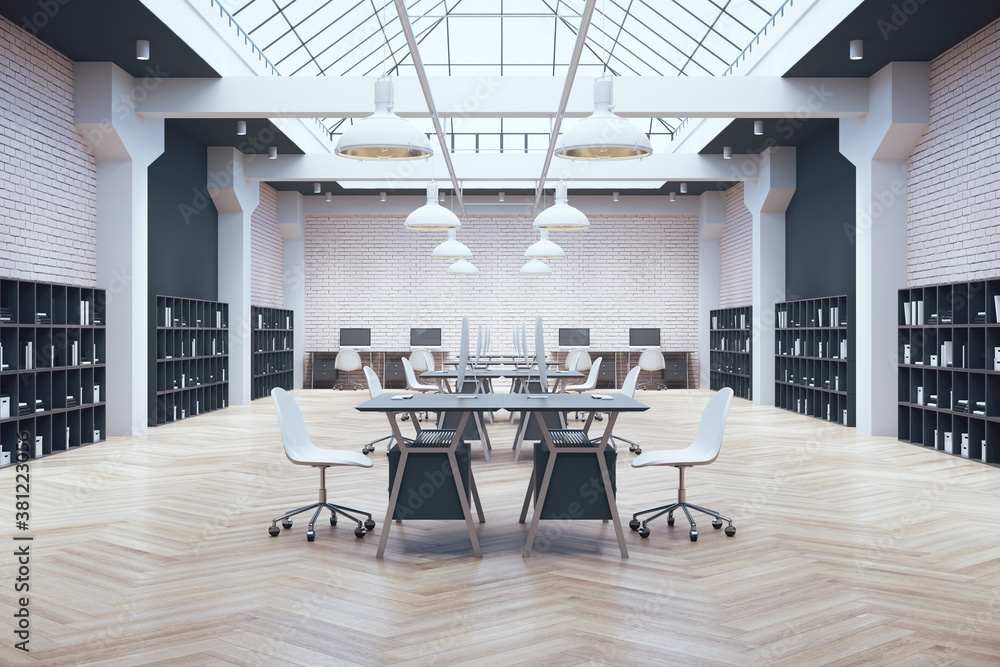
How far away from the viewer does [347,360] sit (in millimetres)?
15734

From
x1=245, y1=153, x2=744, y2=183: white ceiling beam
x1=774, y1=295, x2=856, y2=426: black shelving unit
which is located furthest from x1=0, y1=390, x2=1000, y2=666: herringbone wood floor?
x1=245, y1=153, x2=744, y2=183: white ceiling beam

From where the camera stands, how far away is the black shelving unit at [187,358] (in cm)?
988

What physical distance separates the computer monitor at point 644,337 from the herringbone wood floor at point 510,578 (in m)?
9.53

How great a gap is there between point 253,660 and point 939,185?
26.5 feet

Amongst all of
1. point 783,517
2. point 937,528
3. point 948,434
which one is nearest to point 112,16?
point 783,517

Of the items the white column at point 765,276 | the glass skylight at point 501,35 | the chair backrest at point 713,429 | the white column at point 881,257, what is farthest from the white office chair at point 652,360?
the chair backrest at point 713,429

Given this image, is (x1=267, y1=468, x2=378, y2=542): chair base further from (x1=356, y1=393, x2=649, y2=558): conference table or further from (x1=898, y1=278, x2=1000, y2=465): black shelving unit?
(x1=898, y1=278, x2=1000, y2=465): black shelving unit

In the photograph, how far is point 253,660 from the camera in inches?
111

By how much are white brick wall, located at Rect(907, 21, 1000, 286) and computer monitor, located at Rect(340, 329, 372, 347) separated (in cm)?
1037

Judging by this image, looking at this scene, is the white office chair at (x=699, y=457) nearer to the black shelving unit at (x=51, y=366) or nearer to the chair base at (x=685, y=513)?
the chair base at (x=685, y=513)

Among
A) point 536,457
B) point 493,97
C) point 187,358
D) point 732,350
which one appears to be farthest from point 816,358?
point 187,358

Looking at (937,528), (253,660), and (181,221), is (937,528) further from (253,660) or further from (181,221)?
(181,221)

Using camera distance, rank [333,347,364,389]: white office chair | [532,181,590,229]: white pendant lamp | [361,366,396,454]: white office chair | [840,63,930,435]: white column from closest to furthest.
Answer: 1. [361,366,396,454]: white office chair
2. [532,181,590,229]: white pendant lamp
3. [840,63,930,435]: white column
4. [333,347,364,389]: white office chair

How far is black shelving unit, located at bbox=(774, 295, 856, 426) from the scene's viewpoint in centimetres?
984
